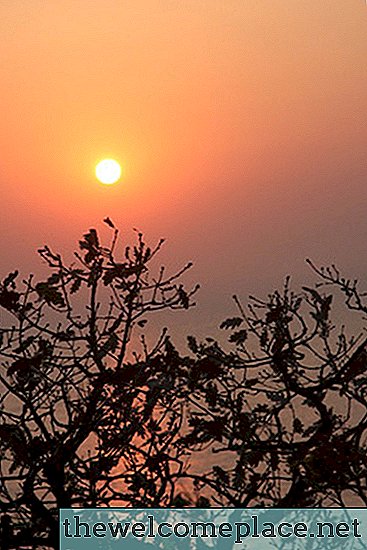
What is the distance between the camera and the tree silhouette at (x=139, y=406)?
275 cm

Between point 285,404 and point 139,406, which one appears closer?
point 139,406

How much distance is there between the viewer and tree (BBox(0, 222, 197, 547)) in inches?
107

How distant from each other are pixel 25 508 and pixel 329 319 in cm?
134

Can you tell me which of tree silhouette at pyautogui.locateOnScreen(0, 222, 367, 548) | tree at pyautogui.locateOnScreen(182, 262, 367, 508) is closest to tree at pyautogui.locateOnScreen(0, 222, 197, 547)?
tree silhouette at pyautogui.locateOnScreen(0, 222, 367, 548)

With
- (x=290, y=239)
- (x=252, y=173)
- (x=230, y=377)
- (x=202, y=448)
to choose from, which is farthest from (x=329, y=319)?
(x=252, y=173)

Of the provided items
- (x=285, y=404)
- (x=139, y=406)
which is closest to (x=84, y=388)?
(x=139, y=406)

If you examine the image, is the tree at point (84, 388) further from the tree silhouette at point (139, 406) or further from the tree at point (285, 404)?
the tree at point (285, 404)

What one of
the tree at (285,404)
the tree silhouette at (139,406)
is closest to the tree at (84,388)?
the tree silhouette at (139,406)

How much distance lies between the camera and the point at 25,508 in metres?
2.72

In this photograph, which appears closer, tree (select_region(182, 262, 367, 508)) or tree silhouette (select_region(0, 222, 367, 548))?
tree silhouette (select_region(0, 222, 367, 548))

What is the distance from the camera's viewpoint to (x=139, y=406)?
2.88 meters

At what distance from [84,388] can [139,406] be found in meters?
0.18

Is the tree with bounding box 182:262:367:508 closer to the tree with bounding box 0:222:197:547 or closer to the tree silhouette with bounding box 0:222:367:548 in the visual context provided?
the tree silhouette with bounding box 0:222:367:548

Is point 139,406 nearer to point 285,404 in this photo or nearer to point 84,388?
point 84,388
